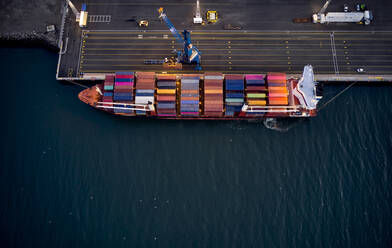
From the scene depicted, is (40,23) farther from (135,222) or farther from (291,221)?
(291,221)

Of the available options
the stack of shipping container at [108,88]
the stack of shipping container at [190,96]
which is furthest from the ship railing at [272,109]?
the stack of shipping container at [108,88]

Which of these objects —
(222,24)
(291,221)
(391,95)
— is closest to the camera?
(291,221)

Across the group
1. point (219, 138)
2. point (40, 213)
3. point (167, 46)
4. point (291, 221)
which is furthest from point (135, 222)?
point (167, 46)

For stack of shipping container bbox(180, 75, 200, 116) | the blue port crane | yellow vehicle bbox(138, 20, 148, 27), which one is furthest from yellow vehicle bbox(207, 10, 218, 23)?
stack of shipping container bbox(180, 75, 200, 116)

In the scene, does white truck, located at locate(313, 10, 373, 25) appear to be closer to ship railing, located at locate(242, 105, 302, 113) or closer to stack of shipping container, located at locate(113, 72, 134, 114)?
ship railing, located at locate(242, 105, 302, 113)

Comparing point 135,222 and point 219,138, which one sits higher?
point 219,138

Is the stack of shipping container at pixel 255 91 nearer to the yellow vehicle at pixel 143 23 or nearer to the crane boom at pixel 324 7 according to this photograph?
the crane boom at pixel 324 7
